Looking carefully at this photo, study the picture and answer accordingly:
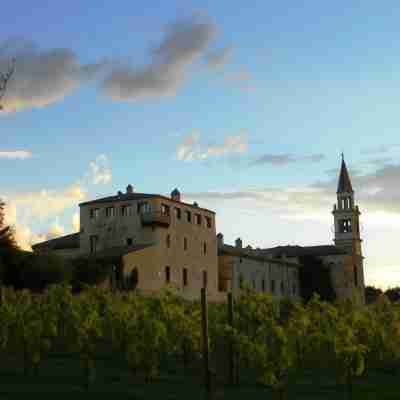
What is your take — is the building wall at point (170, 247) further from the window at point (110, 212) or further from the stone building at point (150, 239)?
the window at point (110, 212)

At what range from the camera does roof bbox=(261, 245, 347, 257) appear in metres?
74.2

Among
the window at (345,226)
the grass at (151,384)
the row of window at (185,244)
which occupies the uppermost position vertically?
the window at (345,226)

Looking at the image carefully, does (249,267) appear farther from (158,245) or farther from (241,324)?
(241,324)

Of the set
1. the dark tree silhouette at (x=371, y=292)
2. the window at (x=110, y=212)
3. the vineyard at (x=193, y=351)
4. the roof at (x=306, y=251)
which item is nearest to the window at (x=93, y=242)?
the window at (x=110, y=212)

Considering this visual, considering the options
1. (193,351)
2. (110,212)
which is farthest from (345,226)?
(193,351)

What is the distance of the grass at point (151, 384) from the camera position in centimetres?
1716

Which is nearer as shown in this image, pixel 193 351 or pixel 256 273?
Answer: pixel 193 351

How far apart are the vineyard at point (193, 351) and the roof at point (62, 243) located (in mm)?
25128

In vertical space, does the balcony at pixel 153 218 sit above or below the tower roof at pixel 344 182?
below

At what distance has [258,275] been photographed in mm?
60188

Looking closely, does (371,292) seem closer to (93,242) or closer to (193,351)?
(93,242)

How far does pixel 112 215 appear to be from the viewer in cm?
5053

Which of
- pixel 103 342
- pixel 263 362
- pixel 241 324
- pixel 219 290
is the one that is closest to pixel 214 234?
→ pixel 219 290

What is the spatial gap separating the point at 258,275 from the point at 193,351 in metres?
36.7
